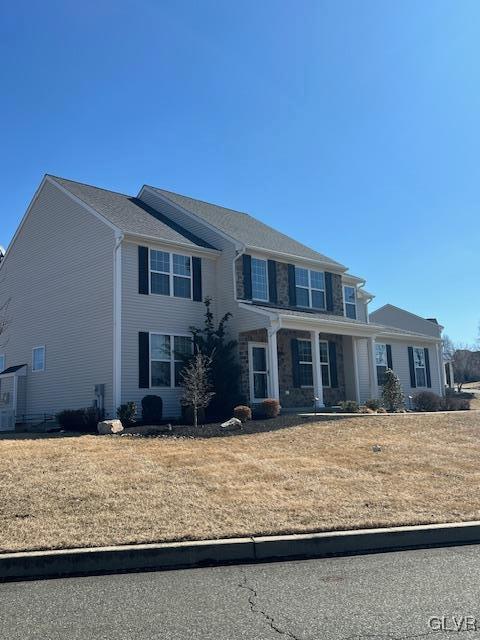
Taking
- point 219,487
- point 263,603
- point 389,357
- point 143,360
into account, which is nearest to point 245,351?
point 143,360

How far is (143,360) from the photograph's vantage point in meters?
17.9

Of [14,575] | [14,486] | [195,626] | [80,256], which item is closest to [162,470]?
[14,486]

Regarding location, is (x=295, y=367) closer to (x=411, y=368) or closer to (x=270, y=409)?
(x=270, y=409)

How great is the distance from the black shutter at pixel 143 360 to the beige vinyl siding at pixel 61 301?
88 centimetres

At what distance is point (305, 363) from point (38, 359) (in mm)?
9826

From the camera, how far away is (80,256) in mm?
19672

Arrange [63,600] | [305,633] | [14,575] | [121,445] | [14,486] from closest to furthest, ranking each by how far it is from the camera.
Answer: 1. [305,633]
2. [63,600]
3. [14,575]
4. [14,486]
5. [121,445]

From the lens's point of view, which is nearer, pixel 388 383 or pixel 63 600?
pixel 63 600

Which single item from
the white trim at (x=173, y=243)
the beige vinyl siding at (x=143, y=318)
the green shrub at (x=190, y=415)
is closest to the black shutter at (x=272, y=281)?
the white trim at (x=173, y=243)

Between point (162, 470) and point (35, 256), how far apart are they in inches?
589

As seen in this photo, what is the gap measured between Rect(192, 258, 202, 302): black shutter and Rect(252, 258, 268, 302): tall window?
205 cm

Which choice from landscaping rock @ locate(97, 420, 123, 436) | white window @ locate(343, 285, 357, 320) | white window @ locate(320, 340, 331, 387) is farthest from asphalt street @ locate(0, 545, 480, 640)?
white window @ locate(343, 285, 357, 320)

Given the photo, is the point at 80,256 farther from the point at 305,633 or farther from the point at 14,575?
the point at 305,633
